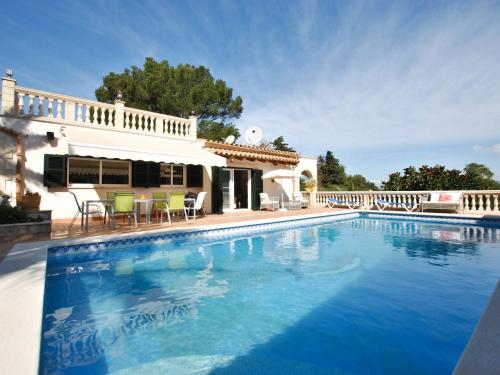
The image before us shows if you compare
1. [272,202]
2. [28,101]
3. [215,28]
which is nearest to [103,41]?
[215,28]

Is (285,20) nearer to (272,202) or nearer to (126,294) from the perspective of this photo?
(272,202)

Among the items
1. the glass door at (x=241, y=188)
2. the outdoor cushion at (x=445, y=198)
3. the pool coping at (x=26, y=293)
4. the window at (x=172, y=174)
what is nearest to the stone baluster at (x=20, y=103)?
the window at (x=172, y=174)

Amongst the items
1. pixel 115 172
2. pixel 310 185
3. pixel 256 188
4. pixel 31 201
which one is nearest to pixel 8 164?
pixel 31 201

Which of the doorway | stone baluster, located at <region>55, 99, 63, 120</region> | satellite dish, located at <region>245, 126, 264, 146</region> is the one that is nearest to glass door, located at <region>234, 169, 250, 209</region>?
the doorway

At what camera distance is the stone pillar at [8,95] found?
11.6 m

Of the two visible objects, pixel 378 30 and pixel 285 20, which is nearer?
pixel 378 30

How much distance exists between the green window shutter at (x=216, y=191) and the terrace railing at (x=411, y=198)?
1107 centimetres

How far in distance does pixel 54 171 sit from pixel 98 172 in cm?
210

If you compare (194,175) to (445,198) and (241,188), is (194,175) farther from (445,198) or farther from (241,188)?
(445,198)

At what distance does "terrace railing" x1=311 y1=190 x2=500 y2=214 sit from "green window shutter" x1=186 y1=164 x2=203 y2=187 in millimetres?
12395

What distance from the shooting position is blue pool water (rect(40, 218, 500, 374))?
3.56m

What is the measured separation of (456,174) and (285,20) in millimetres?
17873

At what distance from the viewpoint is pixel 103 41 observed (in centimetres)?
1938

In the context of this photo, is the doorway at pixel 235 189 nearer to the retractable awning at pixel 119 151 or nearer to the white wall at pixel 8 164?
the retractable awning at pixel 119 151
